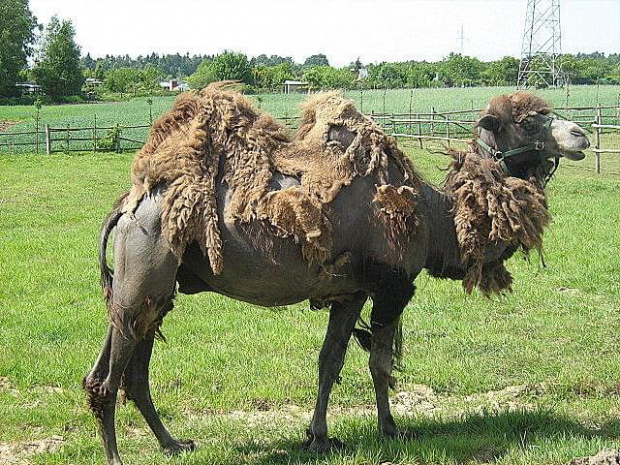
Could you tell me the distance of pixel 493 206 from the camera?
19.2 ft

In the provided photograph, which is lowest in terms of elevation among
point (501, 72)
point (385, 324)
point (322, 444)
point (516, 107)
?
point (322, 444)

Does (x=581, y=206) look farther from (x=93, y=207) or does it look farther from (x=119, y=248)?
(x=119, y=248)

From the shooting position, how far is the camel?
17.1 ft

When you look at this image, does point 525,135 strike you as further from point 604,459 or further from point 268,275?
point 604,459

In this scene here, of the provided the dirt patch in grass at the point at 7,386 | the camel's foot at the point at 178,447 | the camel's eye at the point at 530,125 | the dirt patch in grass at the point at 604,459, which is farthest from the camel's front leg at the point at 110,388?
the camel's eye at the point at 530,125

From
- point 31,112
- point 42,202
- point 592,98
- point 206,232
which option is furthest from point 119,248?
point 31,112

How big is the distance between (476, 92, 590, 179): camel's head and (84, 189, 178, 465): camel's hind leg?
2.78 meters

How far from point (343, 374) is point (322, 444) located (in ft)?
6.23

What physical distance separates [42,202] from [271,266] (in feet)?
56.4

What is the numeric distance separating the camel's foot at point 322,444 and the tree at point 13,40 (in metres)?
91.2

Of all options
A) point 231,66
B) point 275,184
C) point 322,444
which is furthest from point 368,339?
point 231,66

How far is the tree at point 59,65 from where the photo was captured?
9288 centimetres

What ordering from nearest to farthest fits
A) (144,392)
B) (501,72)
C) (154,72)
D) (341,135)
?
1. (341,135)
2. (144,392)
3. (501,72)
4. (154,72)

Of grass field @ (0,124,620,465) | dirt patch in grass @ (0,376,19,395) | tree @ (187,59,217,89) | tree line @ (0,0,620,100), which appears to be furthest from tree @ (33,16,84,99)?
dirt patch in grass @ (0,376,19,395)
